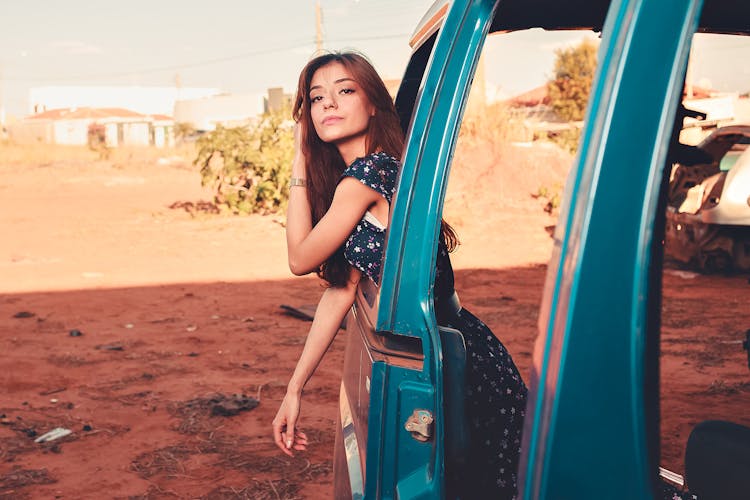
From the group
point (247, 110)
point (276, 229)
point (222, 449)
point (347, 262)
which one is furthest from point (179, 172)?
point (247, 110)

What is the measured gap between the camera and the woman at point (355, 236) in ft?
6.17

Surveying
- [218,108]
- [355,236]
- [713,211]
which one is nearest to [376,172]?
[355,236]

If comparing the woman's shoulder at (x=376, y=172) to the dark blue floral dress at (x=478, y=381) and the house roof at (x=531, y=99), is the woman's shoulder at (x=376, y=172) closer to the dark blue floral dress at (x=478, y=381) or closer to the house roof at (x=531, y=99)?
the dark blue floral dress at (x=478, y=381)

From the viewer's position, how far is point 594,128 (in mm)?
1110

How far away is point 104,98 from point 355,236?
100091mm

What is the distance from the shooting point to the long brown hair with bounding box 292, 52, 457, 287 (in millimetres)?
2074

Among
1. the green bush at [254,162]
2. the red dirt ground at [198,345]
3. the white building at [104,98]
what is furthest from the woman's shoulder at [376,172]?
the white building at [104,98]

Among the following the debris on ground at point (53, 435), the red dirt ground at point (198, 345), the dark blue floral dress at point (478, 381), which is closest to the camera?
the dark blue floral dress at point (478, 381)

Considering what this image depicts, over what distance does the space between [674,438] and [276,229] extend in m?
9.60

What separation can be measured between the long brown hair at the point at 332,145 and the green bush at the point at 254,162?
37.5 feet

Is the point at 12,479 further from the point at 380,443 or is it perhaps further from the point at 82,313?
the point at 82,313

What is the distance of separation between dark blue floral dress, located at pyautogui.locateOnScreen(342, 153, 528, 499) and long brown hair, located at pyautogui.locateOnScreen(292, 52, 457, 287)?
13 cm

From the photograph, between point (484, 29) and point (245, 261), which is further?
point (245, 261)

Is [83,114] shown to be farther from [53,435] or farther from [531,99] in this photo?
[53,435]
